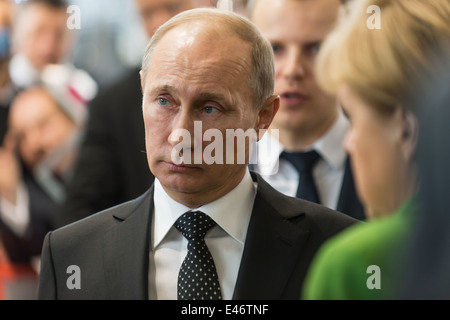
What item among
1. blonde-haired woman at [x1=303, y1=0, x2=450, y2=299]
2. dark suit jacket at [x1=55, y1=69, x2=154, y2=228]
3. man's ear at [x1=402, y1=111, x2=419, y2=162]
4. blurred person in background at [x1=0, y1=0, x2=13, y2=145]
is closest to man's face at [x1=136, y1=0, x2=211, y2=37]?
dark suit jacket at [x1=55, y1=69, x2=154, y2=228]

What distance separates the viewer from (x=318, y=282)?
3.54ft

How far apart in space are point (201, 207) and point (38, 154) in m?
1.31

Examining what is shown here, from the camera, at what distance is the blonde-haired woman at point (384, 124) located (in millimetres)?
1076

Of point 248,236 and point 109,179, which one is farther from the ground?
point 109,179

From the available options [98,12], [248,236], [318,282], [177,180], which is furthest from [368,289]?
[98,12]

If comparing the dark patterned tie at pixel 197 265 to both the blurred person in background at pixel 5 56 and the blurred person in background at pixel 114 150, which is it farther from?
the blurred person in background at pixel 5 56

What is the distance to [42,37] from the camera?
2416 millimetres

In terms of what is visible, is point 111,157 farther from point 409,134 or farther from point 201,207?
point 409,134

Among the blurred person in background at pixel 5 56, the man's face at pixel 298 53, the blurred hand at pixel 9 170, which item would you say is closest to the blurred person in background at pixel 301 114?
the man's face at pixel 298 53

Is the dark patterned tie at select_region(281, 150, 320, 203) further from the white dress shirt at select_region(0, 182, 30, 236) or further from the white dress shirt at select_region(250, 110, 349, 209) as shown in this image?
the white dress shirt at select_region(0, 182, 30, 236)

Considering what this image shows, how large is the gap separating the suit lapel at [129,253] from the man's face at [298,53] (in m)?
0.33

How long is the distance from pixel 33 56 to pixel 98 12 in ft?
1.47

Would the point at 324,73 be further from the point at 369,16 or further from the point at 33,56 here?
the point at 33,56

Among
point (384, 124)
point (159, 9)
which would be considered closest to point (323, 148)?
point (384, 124)
